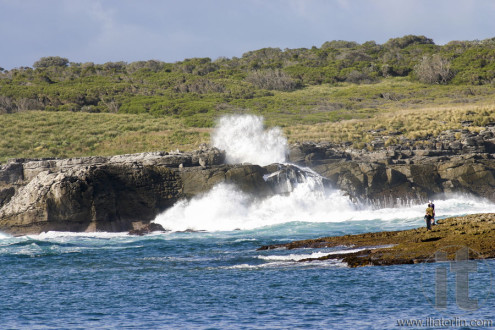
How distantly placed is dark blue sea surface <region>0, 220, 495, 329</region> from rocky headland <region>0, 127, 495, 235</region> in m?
9.48

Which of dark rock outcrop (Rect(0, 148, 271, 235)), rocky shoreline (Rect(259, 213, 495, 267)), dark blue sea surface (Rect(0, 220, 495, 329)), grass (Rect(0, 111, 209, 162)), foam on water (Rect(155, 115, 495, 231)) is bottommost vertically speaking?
dark blue sea surface (Rect(0, 220, 495, 329))

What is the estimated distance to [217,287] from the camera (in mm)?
19219

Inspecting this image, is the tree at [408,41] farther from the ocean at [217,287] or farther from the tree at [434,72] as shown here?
the ocean at [217,287]

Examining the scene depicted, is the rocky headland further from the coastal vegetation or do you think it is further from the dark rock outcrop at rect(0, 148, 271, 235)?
the coastal vegetation

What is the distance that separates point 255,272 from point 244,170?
72.9ft

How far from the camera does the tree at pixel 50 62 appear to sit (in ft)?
438

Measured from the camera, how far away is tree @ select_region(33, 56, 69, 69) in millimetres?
133375

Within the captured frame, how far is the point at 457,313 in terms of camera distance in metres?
14.3

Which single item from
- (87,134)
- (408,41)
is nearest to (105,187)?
(87,134)

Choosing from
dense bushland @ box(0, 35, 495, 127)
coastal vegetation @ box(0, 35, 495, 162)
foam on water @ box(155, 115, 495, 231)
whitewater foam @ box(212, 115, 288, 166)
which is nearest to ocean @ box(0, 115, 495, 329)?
foam on water @ box(155, 115, 495, 231)

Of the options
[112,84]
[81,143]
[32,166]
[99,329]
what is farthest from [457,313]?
[112,84]

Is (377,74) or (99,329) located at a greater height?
(377,74)

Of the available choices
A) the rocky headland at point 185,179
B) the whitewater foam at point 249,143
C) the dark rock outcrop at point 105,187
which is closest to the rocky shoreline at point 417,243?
the dark rock outcrop at point 105,187

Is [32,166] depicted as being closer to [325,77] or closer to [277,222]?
[277,222]
